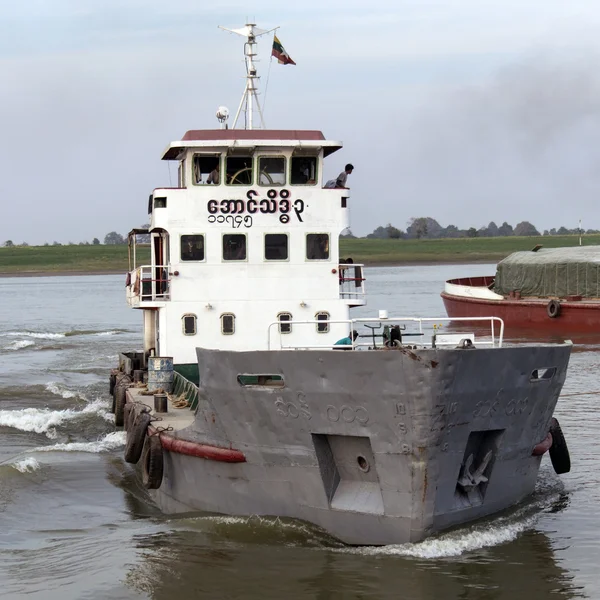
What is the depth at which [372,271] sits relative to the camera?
11575cm

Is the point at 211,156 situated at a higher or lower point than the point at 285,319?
higher

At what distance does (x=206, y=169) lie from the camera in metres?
17.4

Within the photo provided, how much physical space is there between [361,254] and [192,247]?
103791 millimetres

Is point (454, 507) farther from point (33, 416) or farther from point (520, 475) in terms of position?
point (33, 416)

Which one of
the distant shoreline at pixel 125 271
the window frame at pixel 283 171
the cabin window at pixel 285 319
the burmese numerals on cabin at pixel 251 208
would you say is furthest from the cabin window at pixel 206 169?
the distant shoreline at pixel 125 271

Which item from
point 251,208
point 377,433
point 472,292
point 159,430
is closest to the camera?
point 377,433

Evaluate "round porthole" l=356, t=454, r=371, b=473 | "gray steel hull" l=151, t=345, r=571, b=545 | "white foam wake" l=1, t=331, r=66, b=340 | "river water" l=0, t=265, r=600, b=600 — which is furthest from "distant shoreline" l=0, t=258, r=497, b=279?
"round porthole" l=356, t=454, r=371, b=473

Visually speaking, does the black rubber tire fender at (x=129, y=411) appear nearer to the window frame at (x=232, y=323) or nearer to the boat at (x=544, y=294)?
the window frame at (x=232, y=323)

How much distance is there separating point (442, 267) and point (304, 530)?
111354mm

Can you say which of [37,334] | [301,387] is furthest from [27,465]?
[37,334]

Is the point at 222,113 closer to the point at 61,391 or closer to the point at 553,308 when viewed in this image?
the point at 61,391

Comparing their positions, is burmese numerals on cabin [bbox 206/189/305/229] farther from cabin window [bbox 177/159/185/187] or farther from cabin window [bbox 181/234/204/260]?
cabin window [bbox 177/159/185/187]

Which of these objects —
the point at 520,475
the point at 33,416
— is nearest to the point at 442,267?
the point at 33,416

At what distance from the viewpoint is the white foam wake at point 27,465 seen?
1703 cm
